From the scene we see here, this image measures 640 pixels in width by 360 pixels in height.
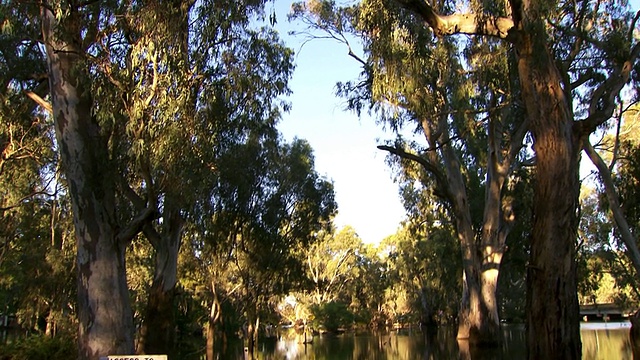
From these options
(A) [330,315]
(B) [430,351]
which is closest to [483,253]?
(B) [430,351]

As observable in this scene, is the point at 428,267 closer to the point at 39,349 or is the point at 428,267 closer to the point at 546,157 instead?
the point at 39,349

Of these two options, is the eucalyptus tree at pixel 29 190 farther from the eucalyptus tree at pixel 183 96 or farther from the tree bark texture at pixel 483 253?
the tree bark texture at pixel 483 253

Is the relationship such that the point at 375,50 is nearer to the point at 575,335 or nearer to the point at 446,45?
the point at 446,45

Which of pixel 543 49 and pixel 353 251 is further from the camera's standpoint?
pixel 353 251

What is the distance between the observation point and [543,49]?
7.46m

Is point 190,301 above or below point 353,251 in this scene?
below

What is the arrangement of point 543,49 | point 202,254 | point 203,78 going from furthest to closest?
point 202,254 → point 203,78 → point 543,49

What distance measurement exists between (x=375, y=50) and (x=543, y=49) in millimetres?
3826

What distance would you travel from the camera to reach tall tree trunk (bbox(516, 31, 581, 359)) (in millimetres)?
6570

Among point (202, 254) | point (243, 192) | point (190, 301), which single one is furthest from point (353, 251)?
point (243, 192)

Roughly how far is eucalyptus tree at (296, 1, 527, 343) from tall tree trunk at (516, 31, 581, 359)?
227 cm

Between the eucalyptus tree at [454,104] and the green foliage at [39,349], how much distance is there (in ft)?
27.4

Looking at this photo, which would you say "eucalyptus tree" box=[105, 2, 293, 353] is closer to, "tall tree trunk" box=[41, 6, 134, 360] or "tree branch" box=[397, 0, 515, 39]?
"tall tree trunk" box=[41, 6, 134, 360]

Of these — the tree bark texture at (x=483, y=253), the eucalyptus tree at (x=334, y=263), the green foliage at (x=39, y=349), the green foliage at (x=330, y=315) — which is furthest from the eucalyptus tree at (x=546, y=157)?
the eucalyptus tree at (x=334, y=263)
